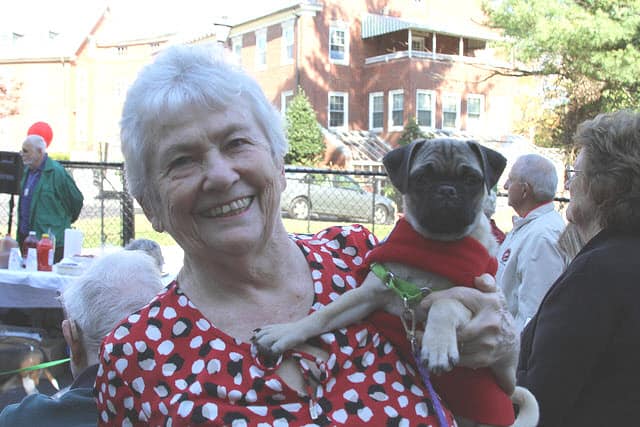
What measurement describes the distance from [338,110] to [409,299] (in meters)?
31.1

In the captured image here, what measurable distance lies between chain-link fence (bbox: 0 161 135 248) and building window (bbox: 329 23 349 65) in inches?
778

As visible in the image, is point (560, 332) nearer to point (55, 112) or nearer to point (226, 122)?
point (226, 122)

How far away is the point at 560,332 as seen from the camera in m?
2.69

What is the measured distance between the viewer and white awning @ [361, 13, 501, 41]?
3203 cm

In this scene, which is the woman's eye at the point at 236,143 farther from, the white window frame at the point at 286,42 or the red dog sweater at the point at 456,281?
the white window frame at the point at 286,42

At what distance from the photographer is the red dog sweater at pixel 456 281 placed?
6.82ft

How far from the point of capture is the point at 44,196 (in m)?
8.26

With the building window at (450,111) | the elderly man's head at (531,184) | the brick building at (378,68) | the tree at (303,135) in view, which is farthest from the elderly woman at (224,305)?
the building window at (450,111)

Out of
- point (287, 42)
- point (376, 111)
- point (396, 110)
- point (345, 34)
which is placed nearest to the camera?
point (396, 110)

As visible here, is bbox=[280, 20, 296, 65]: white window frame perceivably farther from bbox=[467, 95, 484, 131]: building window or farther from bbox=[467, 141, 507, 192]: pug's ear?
bbox=[467, 141, 507, 192]: pug's ear

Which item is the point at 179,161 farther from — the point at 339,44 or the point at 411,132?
the point at 339,44

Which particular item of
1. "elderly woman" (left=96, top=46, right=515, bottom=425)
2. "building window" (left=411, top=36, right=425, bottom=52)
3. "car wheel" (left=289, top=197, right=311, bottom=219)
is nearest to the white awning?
"building window" (left=411, top=36, right=425, bottom=52)

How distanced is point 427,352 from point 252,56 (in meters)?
34.0

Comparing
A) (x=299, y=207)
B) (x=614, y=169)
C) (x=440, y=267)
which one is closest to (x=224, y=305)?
(x=440, y=267)
